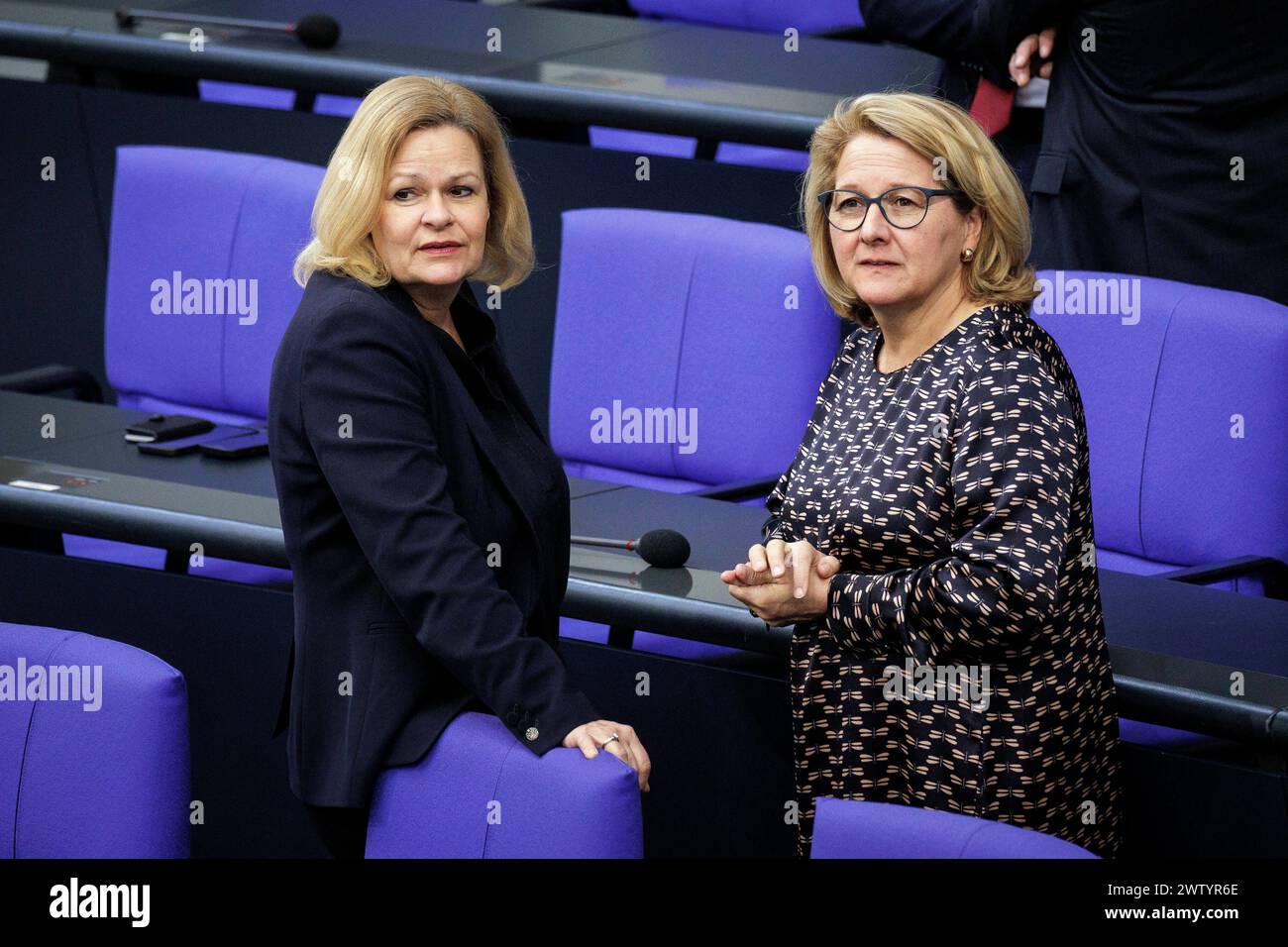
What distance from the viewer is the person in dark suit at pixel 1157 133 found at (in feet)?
10.1

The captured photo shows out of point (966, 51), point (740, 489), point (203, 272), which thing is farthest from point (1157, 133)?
point (203, 272)

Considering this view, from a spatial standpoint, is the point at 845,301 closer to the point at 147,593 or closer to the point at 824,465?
the point at 824,465

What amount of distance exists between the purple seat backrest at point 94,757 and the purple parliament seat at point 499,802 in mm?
222

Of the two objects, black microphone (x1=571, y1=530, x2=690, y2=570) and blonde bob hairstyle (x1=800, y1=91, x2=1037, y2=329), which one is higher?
blonde bob hairstyle (x1=800, y1=91, x2=1037, y2=329)

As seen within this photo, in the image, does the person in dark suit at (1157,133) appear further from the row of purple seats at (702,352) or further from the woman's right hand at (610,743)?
the woman's right hand at (610,743)

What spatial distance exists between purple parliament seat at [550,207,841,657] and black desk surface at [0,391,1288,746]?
402mm

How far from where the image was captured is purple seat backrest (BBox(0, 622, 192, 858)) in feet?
6.38

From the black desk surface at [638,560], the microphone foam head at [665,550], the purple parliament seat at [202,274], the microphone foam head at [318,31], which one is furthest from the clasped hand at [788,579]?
the microphone foam head at [318,31]

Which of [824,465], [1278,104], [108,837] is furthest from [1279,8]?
[108,837]

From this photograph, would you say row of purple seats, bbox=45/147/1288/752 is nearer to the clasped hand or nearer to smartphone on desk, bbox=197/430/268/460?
smartphone on desk, bbox=197/430/268/460

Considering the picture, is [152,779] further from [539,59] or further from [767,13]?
[767,13]

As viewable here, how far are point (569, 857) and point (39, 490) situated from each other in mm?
1416

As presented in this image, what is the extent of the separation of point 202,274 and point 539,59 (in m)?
0.97

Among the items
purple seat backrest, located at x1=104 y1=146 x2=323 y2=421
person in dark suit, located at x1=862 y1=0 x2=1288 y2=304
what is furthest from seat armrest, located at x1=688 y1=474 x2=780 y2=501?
purple seat backrest, located at x1=104 y1=146 x2=323 y2=421
